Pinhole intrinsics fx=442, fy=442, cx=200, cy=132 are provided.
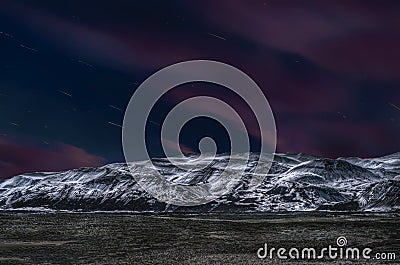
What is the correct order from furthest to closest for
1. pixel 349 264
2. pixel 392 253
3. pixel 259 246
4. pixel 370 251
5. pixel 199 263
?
pixel 259 246, pixel 370 251, pixel 392 253, pixel 199 263, pixel 349 264

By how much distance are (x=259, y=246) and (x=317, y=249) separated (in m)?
9.57

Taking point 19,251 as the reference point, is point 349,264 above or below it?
above

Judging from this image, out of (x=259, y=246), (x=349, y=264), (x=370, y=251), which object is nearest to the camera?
(x=349, y=264)

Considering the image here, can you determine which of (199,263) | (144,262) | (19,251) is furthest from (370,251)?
(19,251)

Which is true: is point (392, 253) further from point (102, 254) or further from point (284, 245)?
point (102, 254)

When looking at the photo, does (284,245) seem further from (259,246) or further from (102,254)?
(102,254)

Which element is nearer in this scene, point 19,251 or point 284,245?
point 19,251

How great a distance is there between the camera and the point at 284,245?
212ft

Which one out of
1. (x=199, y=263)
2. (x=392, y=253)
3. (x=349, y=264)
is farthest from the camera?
(x=392, y=253)

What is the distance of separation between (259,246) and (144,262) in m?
22.6

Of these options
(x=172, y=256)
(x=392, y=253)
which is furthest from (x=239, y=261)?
(x=392, y=253)

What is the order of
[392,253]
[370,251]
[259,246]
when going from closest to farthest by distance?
[392,253], [370,251], [259,246]

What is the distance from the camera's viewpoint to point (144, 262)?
4656 centimetres

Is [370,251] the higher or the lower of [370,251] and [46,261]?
the higher
